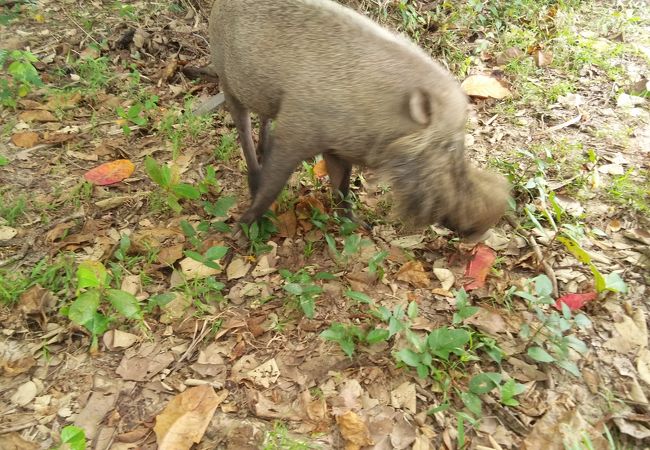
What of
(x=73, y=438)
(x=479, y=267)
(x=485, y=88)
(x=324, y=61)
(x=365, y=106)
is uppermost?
(x=324, y=61)

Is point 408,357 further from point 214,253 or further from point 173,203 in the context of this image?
point 173,203

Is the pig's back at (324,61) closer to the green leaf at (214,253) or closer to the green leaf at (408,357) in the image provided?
the green leaf at (214,253)

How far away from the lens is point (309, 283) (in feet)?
9.68

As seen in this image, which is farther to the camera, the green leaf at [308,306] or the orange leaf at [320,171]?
the orange leaf at [320,171]

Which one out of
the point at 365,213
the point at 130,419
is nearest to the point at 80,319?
the point at 130,419

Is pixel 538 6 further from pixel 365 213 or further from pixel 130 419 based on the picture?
pixel 130 419

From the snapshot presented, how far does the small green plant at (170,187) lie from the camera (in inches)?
128

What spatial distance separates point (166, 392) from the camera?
2539 millimetres

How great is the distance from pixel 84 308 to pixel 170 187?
1033 millimetres

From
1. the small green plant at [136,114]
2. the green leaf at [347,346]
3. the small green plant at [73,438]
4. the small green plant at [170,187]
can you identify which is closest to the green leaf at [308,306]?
the green leaf at [347,346]

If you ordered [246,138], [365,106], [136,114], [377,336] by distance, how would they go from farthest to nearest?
[136,114], [246,138], [365,106], [377,336]

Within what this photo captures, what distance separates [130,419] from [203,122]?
2.58m

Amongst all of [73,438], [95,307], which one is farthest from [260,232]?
[73,438]

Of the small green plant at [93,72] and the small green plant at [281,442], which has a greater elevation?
the small green plant at [93,72]
